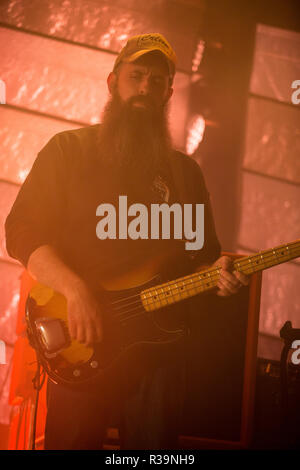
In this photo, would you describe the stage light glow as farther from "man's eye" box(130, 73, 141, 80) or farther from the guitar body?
the guitar body

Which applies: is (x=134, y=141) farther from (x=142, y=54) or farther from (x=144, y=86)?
(x=142, y=54)

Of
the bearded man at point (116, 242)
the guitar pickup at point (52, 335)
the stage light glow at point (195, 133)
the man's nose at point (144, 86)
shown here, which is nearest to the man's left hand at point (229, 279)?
the bearded man at point (116, 242)

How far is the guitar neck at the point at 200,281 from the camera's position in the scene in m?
1.24

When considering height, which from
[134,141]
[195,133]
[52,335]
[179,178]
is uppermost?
[195,133]

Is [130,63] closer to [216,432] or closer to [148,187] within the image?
[148,187]

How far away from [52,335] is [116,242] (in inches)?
13.3

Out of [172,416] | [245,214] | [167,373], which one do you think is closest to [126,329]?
[167,373]

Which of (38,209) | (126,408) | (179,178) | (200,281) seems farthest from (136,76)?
(126,408)

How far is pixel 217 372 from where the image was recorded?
4.98 feet

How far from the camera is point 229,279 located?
4.25 ft

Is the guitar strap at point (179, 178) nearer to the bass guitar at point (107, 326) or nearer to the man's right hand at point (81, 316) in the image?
the bass guitar at point (107, 326)

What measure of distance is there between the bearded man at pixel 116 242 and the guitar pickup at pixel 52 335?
0.06m

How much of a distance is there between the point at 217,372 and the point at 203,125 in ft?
4.49

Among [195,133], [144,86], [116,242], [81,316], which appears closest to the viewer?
[81,316]
